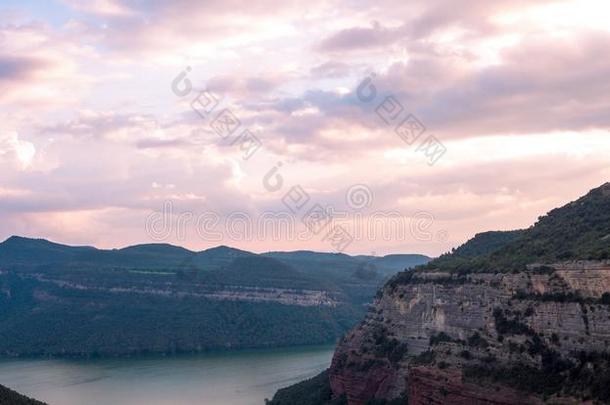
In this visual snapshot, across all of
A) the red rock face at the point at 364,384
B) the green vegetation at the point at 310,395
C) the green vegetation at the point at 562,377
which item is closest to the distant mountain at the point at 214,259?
the green vegetation at the point at 310,395

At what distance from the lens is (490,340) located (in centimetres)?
4303

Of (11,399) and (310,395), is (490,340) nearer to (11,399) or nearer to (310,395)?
(310,395)

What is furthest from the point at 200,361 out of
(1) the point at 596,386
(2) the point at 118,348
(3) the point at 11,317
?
(1) the point at 596,386

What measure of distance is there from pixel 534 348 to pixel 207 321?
115210 mm

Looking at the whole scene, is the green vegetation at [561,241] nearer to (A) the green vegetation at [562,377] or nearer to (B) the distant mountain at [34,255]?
(A) the green vegetation at [562,377]

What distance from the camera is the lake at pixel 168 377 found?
292 feet

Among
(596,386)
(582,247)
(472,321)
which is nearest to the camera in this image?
(596,386)

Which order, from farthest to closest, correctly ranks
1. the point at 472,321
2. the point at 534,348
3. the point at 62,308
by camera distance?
the point at 62,308 → the point at 472,321 → the point at 534,348

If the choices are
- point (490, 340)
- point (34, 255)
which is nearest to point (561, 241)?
point (490, 340)

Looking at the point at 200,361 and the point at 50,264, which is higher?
the point at 50,264

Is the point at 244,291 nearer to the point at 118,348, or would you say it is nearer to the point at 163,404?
the point at 118,348

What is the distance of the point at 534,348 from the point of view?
39.3 m

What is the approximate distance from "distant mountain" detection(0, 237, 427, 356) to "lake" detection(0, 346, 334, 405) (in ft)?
32.3

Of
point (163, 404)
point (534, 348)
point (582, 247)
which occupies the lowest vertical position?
point (163, 404)
